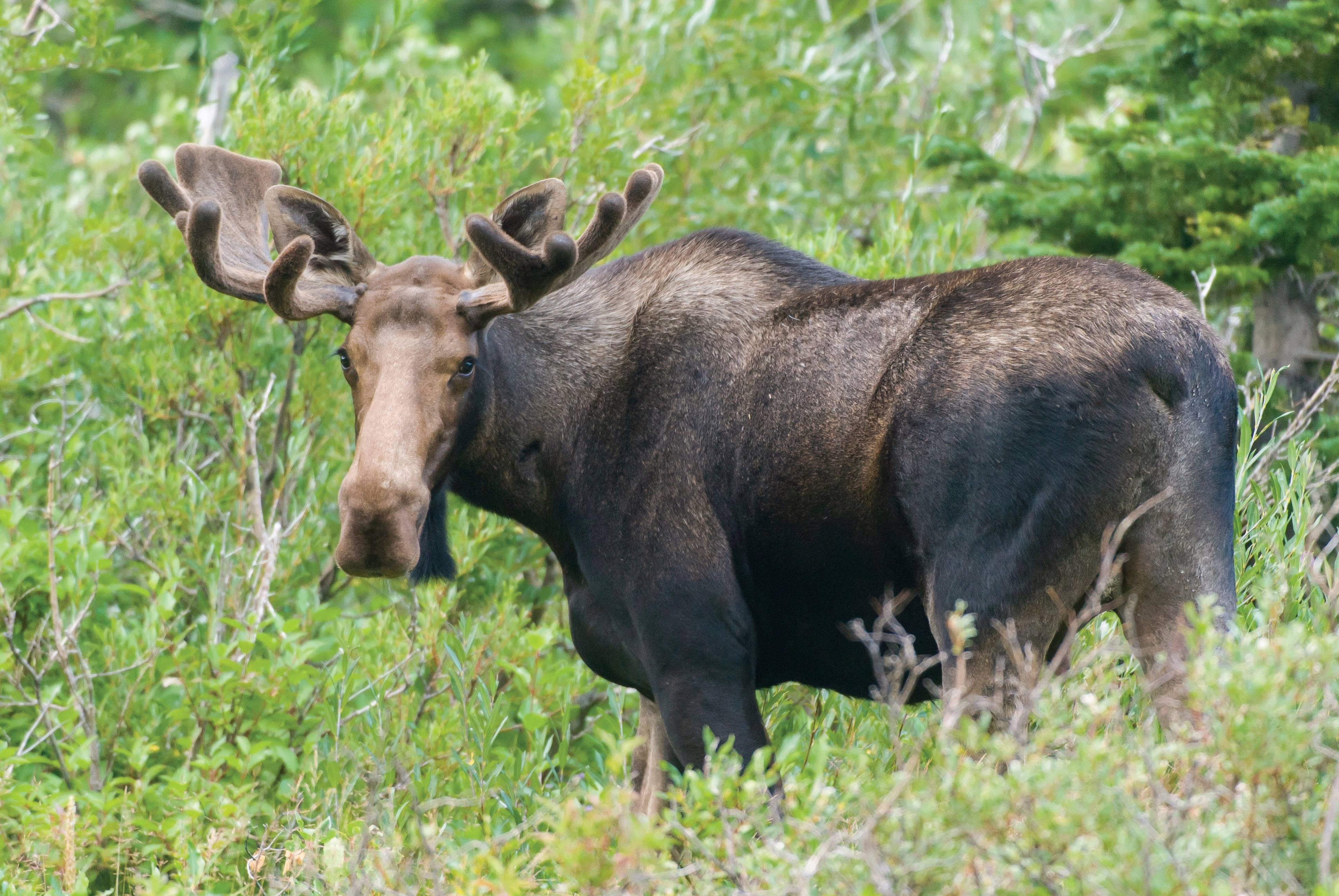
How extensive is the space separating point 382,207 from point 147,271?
1538 mm

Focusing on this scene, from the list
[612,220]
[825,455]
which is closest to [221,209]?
[612,220]

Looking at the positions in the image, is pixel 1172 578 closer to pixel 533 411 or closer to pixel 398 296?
pixel 533 411

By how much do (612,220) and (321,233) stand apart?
1.16 meters

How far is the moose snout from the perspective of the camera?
405 centimetres

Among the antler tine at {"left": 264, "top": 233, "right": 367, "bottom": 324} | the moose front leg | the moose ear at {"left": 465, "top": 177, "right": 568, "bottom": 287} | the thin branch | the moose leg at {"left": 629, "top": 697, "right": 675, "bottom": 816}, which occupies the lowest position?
the moose leg at {"left": 629, "top": 697, "right": 675, "bottom": 816}

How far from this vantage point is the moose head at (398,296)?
411cm

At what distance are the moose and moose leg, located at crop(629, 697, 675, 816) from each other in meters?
0.02

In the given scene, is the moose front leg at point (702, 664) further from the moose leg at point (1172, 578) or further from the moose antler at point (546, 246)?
the moose leg at point (1172, 578)

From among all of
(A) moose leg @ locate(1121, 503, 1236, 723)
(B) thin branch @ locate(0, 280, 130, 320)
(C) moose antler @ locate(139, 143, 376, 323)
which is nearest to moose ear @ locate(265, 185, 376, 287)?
(C) moose antler @ locate(139, 143, 376, 323)

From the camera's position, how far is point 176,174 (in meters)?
5.27

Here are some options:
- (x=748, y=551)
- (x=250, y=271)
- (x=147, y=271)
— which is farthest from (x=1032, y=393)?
(x=147, y=271)

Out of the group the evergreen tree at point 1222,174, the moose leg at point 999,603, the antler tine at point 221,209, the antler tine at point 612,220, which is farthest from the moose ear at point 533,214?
the evergreen tree at point 1222,174

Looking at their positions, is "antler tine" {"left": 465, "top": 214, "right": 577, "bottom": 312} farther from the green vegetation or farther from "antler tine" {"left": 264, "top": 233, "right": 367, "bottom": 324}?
the green vegetation

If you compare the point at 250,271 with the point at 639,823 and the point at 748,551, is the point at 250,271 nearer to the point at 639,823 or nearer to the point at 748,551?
the point at 748,551
